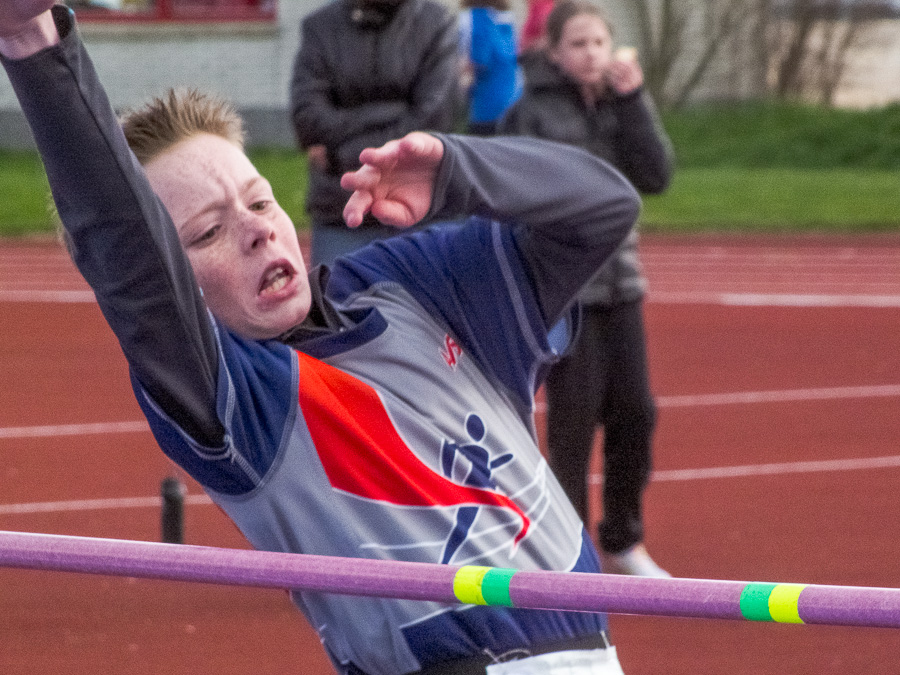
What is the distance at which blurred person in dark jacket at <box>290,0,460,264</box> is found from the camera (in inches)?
178

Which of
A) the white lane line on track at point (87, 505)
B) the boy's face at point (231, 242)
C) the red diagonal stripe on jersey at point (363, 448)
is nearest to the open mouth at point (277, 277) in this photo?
the boy's face at point (231, 242)

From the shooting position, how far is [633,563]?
443cm

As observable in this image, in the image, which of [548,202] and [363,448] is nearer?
[363,448]

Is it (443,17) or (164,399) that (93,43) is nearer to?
(443,17)

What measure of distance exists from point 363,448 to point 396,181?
38cm

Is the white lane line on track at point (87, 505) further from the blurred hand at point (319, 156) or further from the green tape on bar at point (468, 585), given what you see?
the green tape on bar at point (468, 585)

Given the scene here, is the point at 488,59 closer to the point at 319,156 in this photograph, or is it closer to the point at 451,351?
the point at 319,156

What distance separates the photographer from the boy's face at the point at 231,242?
6.38 feet

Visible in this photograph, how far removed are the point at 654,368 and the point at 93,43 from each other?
1510 centimetres

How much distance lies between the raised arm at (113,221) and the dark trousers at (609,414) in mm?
2587

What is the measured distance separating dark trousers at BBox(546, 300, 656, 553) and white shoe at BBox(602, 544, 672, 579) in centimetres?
2

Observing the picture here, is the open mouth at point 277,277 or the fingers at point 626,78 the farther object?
the fingers at point 626,78

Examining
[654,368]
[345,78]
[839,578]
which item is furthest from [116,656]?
[654,368]

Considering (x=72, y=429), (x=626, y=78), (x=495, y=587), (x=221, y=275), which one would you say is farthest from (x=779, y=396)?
(x=495, y=587)
